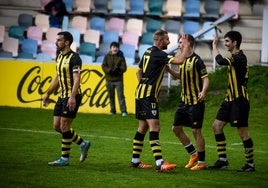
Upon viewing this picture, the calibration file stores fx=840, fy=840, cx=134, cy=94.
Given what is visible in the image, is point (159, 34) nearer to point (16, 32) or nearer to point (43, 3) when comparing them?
point (16, 32)

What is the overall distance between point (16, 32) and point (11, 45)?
0.89 m

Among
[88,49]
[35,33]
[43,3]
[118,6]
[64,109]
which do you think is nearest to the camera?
[64,109]

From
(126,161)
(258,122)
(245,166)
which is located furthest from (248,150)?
(258,122)

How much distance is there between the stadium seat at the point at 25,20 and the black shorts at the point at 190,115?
15787 mm

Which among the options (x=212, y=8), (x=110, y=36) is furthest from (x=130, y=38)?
(x=212, y=8)

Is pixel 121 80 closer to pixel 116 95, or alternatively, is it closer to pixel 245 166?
pixel 116 95

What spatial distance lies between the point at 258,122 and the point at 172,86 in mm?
3931

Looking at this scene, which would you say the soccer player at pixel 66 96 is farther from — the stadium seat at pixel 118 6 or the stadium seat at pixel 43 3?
the stadium seat at pixel 43 3

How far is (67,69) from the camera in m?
13.0

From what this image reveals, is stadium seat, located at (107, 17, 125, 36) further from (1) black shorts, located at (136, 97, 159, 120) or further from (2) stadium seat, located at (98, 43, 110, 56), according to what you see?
(1) black shorts, located at (136, 97, 159, 120)

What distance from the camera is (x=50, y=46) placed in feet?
87.4

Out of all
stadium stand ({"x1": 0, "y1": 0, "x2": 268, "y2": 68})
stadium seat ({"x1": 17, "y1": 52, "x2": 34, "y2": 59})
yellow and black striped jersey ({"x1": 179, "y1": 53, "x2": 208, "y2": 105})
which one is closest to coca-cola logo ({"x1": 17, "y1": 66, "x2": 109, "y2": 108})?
stadium seat ({"x1": 17, "y1": 52, "x2": 34, "y2": 59})

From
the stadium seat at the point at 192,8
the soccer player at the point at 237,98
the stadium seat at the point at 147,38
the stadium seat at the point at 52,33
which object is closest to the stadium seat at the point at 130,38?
the stadium seat at the point at 147,38

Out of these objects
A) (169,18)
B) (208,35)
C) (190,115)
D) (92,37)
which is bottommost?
(190,115)
